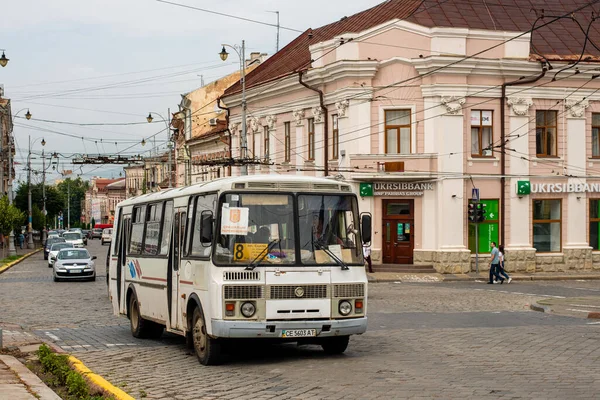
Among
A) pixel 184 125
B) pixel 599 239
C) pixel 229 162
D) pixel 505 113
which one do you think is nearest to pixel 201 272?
pixel 229 162

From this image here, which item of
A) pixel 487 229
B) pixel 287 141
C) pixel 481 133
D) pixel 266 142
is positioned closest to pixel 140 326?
pixel 487 229

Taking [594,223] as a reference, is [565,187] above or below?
above

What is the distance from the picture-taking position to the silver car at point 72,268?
1554 inches

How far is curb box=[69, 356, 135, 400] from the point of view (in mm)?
10817

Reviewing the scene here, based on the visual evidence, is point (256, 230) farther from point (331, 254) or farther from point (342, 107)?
point (342, 107)

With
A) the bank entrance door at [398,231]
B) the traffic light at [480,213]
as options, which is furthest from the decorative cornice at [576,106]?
the bank entrance door at [398,231]

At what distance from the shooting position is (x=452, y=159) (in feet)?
139

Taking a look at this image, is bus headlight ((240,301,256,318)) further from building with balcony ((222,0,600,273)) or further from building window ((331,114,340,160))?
building window ((331,114,340,160))

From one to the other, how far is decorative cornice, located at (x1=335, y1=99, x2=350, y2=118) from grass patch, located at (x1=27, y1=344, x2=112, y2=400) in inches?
1181

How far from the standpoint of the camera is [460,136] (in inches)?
1672

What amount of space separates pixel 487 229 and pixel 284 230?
30.9 m

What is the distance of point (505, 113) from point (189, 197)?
30.5 metres

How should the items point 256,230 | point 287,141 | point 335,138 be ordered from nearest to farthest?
1. point 256,230
2. point 335,138
3. point 287,141

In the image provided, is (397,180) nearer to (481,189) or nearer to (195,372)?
(481,189)
